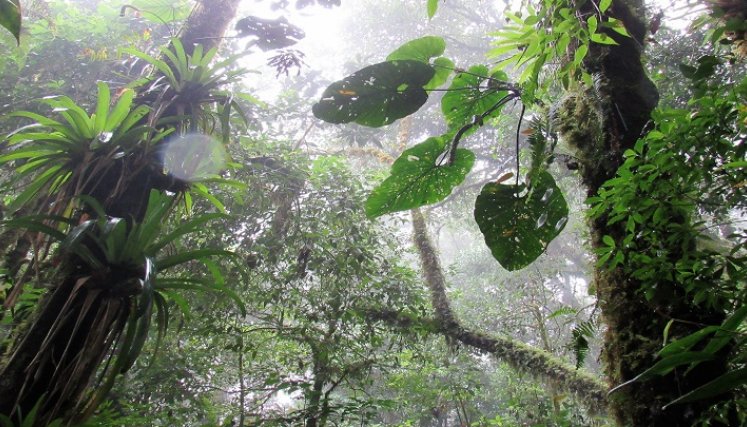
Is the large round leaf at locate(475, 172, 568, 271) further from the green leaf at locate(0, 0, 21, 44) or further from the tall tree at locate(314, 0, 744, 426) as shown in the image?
the green leaf at locate(0, 0, 21, 44)

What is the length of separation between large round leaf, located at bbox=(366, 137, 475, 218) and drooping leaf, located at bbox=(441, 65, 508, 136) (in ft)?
0.31

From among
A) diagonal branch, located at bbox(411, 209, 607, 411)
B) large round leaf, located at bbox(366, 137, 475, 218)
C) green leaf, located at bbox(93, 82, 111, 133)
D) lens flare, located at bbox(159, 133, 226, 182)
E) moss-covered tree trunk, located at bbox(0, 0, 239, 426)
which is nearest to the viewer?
large round leaf, located at bbox(366, 137, 475, 218)

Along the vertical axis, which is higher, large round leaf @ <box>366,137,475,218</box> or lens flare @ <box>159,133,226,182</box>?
lens flare @ <box>159,133,226,182</box>

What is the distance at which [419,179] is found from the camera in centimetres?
117

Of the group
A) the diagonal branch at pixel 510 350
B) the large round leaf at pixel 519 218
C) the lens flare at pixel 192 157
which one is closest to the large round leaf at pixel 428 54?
the large round leaf at pixel 519 218

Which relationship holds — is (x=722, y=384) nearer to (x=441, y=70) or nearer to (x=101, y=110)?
(x=441, y=70)

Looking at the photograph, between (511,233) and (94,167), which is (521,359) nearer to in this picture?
(511,233)

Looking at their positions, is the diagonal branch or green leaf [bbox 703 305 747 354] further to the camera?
the diagonal branch

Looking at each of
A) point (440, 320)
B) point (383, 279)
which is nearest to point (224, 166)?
point (383, 279)

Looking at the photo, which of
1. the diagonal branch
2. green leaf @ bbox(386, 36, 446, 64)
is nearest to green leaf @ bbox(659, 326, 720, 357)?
green leaf @ bbox(386, 36, 446, 64)

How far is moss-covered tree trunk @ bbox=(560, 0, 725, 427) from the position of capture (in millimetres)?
884

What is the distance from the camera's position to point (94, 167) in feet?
5.79

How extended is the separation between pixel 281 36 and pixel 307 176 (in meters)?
1.27

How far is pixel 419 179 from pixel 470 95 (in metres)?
0.27
